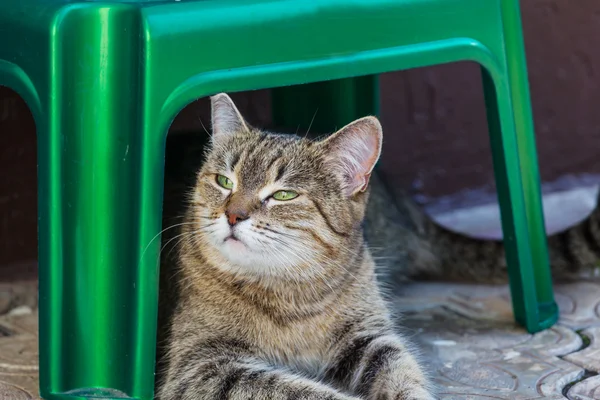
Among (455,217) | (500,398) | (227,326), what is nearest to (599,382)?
(500,398)

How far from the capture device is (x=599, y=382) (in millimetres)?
2832

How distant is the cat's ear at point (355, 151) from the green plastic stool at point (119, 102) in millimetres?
159

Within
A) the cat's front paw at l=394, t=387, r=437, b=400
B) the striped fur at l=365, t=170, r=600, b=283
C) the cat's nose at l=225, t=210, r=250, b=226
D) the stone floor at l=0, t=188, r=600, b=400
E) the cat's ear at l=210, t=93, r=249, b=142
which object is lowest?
the stone floor at l=0, t=188, r=600, b=400

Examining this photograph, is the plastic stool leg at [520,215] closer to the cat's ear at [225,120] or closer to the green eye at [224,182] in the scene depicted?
the cat's ear at [225,120]

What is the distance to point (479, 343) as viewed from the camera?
3168 mm

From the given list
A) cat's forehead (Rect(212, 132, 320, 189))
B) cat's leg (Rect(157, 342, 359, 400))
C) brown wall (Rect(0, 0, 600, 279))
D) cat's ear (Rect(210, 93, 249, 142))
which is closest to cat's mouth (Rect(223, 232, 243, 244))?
cat's forehead (Rect(212, 132, 320, 189))

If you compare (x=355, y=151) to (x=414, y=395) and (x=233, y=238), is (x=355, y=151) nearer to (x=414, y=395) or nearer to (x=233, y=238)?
(x=233, y=238)

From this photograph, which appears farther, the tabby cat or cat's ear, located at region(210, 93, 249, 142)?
cat's ear, located at region(210, 93, 249, 142)

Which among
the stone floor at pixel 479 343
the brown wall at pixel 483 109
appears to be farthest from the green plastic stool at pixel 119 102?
the brown wall at pixel 483 109

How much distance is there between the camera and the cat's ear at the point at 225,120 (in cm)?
286

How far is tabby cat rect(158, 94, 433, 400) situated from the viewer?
8.55 ft

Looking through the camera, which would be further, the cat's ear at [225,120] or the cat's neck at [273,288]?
the cat's ear at [225,120]

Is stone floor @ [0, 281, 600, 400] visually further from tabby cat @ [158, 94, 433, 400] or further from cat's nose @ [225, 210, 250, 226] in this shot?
cat's nose @ [225, 210, 250, 226]

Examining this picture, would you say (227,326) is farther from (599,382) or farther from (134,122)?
(599,382)
